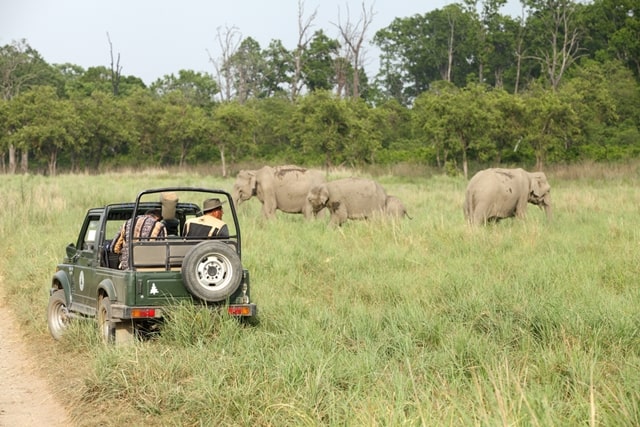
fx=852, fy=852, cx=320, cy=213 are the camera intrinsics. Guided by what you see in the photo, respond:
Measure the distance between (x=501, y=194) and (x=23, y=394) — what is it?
11667mm

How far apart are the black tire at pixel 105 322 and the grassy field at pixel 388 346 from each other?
15 cm

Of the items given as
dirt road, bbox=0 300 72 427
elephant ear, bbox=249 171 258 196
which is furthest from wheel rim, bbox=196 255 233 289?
elephant ear, bbox=249 171 258 196

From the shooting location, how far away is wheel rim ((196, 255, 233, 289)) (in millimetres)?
6957

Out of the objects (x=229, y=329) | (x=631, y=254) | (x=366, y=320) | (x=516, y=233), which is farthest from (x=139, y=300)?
(x=516, y=233)

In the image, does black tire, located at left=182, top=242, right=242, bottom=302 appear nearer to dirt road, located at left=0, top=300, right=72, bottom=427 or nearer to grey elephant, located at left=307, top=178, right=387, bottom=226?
dirt road, located at left=0, top=300, right=72, bottom=427

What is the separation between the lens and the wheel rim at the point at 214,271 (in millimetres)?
6957

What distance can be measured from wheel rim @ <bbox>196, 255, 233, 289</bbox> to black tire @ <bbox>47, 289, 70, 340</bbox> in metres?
2.04

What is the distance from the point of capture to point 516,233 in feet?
44.0

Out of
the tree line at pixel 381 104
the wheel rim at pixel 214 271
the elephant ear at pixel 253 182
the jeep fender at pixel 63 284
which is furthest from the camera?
the tree line at pixel 381 104

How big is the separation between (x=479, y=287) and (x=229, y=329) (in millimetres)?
2971

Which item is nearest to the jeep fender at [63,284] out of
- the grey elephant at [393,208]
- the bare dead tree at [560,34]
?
the grey elephant at [393,208]

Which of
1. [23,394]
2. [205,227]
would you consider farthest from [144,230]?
[23,394]

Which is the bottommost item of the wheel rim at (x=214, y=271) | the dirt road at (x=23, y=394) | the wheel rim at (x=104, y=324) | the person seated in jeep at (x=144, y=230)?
the dirt road at (x=23, y=394)

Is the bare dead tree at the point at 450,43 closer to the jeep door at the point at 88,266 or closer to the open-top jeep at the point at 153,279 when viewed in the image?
the jeep door at the point at 88,266
